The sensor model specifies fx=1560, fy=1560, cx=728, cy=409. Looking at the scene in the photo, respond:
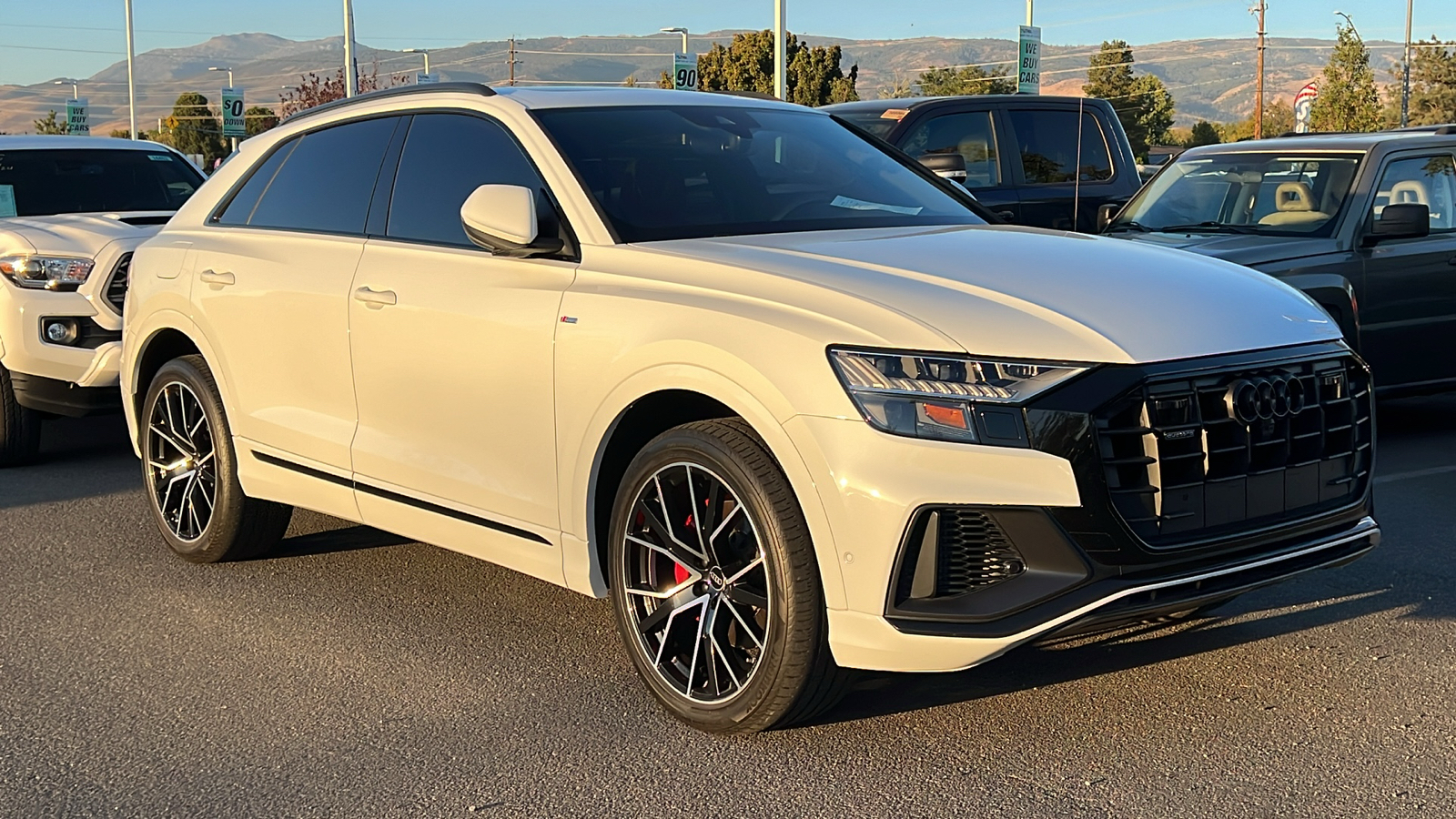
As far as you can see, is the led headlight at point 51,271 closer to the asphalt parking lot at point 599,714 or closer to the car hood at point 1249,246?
the asphalt parking lot at point 599,714

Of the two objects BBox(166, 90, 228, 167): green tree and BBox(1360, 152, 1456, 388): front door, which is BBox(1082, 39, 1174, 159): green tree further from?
BBox(1360, 152, 1456, 388): front door

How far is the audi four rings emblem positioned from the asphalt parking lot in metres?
0.86

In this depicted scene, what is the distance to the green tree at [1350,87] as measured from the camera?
63719 mm

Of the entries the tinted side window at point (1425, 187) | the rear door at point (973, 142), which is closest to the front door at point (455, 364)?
the tinted side window at point (1425, 187)

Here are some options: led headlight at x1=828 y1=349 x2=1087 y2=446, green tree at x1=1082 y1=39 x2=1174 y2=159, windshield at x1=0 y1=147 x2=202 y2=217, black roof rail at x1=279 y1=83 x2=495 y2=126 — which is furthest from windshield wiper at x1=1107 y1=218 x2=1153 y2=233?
green tree at x1=1082 y1=39 x2=1174 y2=159

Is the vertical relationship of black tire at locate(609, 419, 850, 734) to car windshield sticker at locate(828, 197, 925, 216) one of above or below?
below

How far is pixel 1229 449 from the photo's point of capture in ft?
12.6

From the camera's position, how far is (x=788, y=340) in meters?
3.86

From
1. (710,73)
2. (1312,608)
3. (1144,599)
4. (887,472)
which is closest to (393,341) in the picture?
(887,472)

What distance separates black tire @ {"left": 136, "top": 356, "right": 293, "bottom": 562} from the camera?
604 centimetres

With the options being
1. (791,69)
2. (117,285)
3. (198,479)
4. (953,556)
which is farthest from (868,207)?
(791,69)

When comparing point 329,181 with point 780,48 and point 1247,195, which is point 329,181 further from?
point 780,48

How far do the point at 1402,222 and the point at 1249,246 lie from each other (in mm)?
854

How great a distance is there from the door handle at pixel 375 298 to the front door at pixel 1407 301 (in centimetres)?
577
